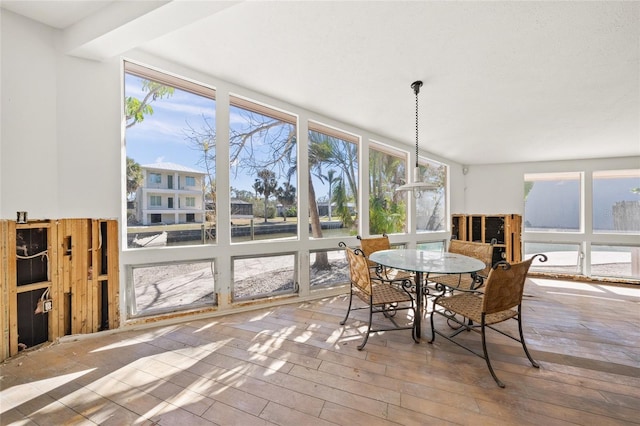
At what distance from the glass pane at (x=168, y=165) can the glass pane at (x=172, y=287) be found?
10.7 inches

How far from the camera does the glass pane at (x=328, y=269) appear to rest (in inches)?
138

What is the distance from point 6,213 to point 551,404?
4076 mm

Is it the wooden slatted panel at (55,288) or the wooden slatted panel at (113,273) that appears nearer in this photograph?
the wooden slatted panel at (55,288)

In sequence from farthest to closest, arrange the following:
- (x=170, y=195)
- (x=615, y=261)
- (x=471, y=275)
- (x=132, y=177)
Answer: (x=615, y=261)
(x=471, y=275)
(x=170, y=195)
(x=132, y=177)

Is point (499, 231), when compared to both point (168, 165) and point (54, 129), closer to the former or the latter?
point (168, 165)

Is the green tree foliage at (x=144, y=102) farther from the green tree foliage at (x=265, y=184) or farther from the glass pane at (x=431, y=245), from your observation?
the glass pane at (x=431, y=245)

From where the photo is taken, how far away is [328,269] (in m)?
3.64

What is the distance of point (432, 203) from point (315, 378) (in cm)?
437

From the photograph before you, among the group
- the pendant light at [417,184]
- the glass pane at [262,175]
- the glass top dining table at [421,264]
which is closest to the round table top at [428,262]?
the glass top dining table at [421,264]

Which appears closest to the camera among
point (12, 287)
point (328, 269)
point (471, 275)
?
point (12, 287)

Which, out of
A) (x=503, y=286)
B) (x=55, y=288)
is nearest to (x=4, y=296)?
(x=55, y=288)

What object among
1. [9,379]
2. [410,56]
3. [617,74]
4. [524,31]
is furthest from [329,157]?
[9,379]

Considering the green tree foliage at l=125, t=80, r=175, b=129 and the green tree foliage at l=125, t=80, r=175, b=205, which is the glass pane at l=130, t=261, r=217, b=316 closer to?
the green tree foliage at l=125, t=80, r=175, b=205

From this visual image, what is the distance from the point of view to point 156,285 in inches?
100.0
